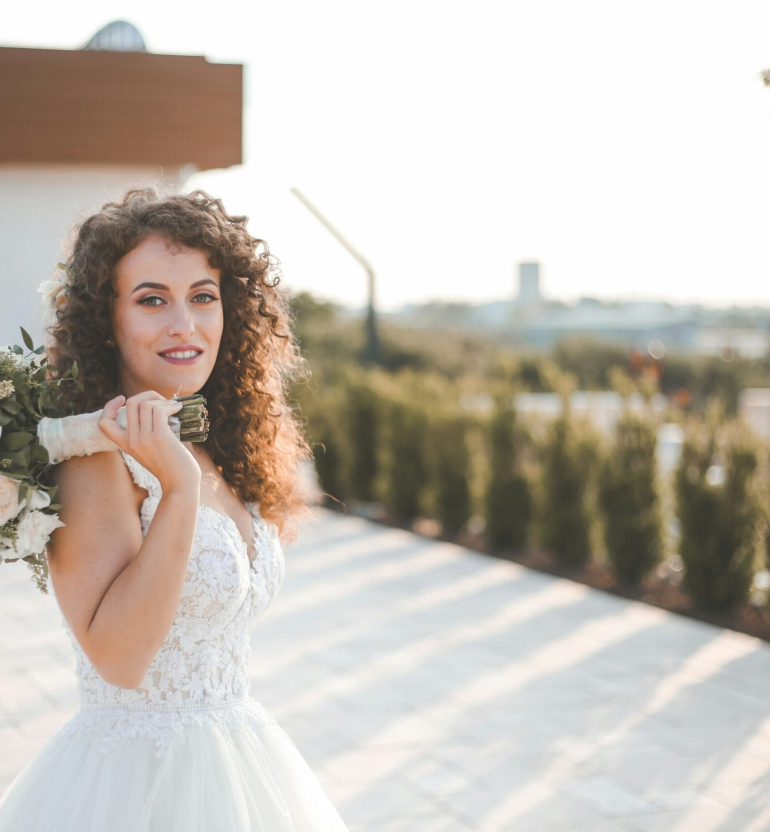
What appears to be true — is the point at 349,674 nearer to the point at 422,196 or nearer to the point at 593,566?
the point at 593,566

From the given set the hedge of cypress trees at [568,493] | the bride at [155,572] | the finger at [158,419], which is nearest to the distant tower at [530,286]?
the hedge of cypress trees at [568,493]

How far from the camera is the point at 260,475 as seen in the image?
7.73 feet

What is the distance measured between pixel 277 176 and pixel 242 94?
8.19ft

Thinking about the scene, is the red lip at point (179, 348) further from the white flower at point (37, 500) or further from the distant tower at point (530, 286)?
the distant tower at point (530, 286)

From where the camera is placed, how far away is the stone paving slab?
3770 mm

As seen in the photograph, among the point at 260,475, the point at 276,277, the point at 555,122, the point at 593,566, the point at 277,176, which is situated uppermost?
the point at 555,122

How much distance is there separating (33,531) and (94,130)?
436cm

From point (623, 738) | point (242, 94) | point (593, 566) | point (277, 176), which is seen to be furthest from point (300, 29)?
point (623, 738)

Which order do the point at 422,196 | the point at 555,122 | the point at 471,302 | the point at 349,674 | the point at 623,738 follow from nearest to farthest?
the point at 623,738, the point at 349,674, the point at 555,122, the point at 422,196, the point at 471,302

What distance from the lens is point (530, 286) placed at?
196ft

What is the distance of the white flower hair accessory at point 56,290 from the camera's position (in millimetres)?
2100

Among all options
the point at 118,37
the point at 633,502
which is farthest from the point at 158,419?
the point at 633,502

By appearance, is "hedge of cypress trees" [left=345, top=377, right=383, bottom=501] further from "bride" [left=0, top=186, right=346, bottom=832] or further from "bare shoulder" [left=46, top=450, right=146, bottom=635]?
"bare shoulder" [left=46, top=450, right=146, bottom=635]

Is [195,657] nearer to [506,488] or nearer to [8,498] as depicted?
[8,498]
